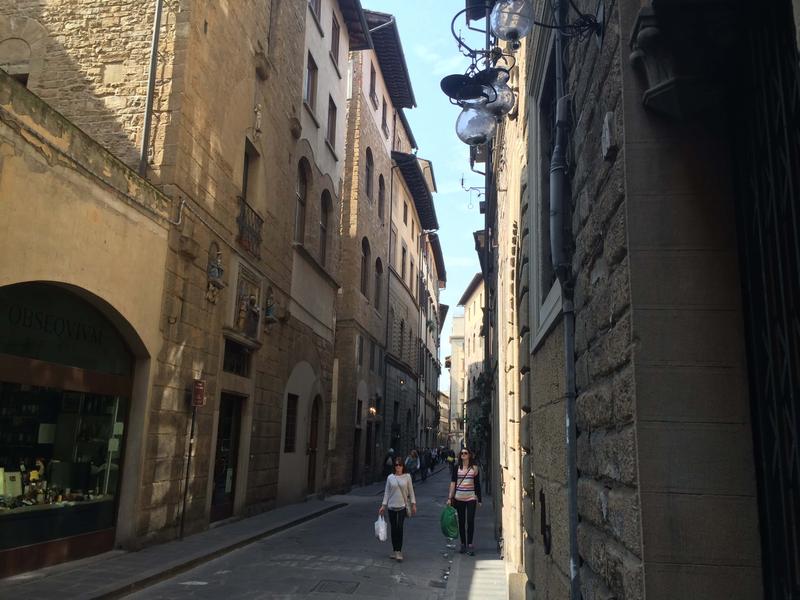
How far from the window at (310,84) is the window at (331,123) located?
160 centimetres

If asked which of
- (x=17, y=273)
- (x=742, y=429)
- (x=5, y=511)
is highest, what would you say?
(x=17, y=273)

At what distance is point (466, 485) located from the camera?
37.6ft

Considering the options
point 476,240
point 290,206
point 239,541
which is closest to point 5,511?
point 239,541

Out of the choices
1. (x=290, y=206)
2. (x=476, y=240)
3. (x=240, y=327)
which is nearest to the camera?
(x=240, y=327)

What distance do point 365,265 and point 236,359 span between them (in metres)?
15.0

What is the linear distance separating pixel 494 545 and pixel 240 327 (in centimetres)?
653

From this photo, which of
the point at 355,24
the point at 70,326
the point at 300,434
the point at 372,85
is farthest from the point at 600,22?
the point at 372,85

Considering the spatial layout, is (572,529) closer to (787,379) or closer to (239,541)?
(787,379)

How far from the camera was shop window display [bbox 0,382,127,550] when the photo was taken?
8352mm

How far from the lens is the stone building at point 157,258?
872cm

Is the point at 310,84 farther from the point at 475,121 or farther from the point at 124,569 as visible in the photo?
the point at 475,121

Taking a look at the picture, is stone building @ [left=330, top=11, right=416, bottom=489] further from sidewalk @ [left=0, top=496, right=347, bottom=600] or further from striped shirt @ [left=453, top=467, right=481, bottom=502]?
striped shirt @ [left=453, top=467, right=481, bottom=502]

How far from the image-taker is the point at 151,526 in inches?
423

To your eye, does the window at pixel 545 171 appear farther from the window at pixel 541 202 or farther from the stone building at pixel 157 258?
the stone building at pixel 157 258
